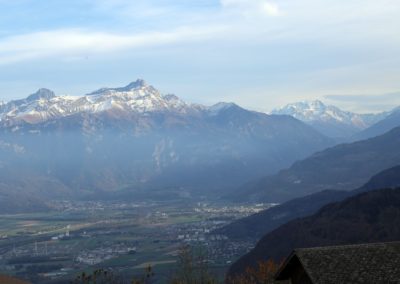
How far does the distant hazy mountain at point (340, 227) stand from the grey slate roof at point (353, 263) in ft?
305

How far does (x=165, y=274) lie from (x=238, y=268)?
774 inches

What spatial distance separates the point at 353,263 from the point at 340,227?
115 m

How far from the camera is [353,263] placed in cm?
3288

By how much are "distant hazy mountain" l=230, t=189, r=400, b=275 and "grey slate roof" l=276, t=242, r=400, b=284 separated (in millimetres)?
92813

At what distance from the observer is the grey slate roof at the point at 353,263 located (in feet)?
105

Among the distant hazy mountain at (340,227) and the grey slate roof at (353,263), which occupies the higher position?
the grey slate roof at (353,263)

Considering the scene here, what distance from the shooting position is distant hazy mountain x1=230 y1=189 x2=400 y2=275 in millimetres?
133000

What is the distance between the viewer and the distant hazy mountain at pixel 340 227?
13300 cm

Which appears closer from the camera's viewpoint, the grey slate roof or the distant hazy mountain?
the grey slate roof

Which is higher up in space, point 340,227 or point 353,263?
point 353,263

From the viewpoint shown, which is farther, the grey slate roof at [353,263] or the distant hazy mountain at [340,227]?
the distant hazy mountain at [340,227]

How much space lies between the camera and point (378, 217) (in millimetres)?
142250

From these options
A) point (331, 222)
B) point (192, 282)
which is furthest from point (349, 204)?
point (192, 282)

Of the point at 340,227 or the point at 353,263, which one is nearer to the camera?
the point at 353,263
